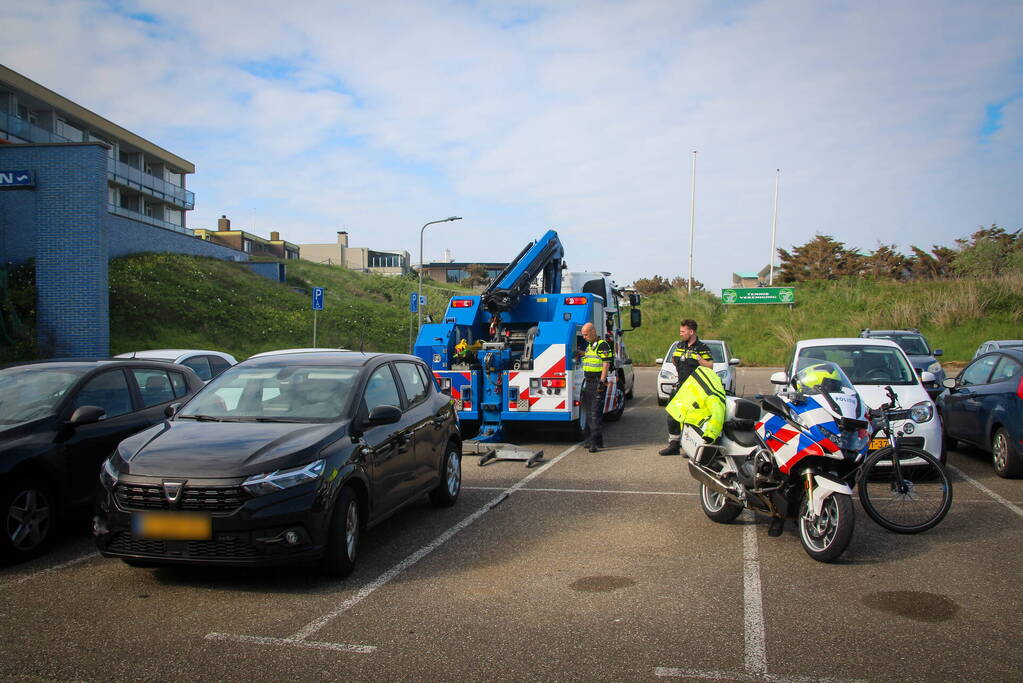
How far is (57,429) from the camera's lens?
6.55 meters

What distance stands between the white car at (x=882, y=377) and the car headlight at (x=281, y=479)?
→ 5.36 m

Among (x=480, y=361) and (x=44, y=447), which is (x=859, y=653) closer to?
(x=44, y=447)

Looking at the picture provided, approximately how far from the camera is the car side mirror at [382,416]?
6215 millimetres

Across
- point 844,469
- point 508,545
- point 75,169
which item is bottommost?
point 508,545

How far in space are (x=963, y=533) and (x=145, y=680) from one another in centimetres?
639

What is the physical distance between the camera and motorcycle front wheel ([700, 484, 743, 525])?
23.7 feet

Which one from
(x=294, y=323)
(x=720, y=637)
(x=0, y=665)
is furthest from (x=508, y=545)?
(x=294, y=323)

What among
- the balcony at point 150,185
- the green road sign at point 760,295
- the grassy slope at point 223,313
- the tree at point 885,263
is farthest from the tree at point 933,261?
the balcony at point 150,185

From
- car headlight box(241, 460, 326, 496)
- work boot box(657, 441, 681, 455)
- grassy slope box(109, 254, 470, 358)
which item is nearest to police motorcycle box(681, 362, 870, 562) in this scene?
car headlight box(241, 460, 326, 496)

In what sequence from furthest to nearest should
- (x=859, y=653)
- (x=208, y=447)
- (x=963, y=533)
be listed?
(x=963, y=533) < (x=208, y=447) < (x=859, y=653)

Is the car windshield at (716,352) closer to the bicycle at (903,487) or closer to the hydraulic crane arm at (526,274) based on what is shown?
the hydraulic crane arm at (526,274)

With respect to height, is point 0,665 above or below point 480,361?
below

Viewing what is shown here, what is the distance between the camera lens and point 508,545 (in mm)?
6645

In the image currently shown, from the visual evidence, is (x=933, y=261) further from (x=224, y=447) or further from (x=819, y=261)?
(x=224, y=447)
